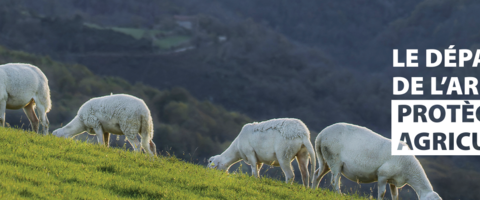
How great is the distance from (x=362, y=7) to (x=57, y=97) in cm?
6699

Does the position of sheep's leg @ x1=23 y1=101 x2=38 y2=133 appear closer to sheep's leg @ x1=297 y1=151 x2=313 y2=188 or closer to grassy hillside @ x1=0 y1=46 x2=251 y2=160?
sheep's leg @ x1=297 y1=151 x2=313 y2=188

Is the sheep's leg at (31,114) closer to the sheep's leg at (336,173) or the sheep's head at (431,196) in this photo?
the sheep's leg at (336,173)

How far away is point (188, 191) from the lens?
672cm

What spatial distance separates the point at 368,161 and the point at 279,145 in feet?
6.50

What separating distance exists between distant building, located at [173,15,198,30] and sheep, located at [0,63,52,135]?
6989 cm

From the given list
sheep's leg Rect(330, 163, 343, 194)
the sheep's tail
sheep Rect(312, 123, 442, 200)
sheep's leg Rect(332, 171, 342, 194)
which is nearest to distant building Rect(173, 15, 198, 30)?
the sheep's tail

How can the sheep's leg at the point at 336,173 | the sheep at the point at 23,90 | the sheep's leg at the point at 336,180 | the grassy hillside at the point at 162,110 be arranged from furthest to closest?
1. the grassy hillside at the point at 162,110
2. the sheep at the point at 23,90
3. the sheep's leg at the point at 336,173
4. the sheep's leg at the point at 336,180

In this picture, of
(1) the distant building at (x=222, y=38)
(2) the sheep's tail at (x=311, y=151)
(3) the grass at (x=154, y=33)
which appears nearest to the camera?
(2) the sheep's tail at (x=311, y=151)

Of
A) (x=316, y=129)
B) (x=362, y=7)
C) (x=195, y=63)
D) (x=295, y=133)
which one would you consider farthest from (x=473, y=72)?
(x=295, y=133)

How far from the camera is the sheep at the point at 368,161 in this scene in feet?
31.2

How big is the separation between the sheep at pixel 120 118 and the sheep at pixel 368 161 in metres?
4.19

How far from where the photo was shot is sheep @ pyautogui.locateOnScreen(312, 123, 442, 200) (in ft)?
31.2

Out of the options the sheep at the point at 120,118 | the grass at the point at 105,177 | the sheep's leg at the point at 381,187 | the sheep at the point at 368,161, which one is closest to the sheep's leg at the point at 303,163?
the sheep at the point at 368,161

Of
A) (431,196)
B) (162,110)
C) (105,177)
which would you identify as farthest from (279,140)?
(162,110)
